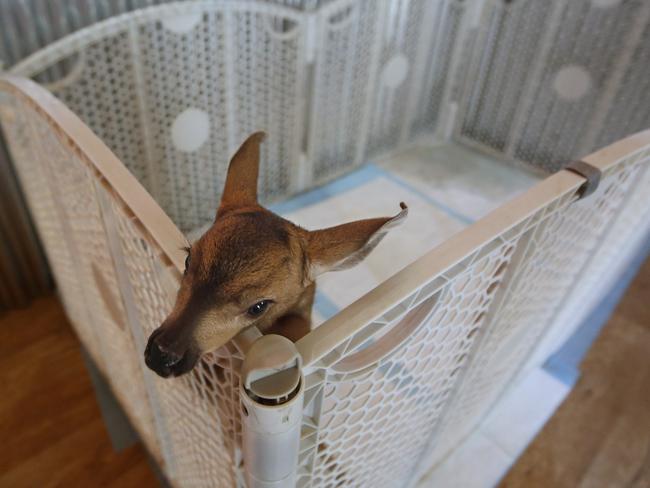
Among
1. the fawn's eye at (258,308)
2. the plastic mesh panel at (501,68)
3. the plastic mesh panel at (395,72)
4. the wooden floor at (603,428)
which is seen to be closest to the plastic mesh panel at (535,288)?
the wooden floor at (603,428)

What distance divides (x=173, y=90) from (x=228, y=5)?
347mm

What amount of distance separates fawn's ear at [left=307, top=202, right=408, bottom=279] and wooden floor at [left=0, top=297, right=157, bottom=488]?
43.2 inches

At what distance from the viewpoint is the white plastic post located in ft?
1.53

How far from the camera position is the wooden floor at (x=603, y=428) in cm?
154

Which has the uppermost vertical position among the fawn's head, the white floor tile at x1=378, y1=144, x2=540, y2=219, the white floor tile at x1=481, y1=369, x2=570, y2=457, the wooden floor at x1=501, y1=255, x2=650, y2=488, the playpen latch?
the playpen latch

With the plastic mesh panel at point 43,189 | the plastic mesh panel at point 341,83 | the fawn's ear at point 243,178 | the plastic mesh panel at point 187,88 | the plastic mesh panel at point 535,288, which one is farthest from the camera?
the plastic mesh panel at point 341,83

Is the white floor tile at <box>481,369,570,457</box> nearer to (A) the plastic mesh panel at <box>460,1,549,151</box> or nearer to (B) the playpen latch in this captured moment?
(B) the playpen latch

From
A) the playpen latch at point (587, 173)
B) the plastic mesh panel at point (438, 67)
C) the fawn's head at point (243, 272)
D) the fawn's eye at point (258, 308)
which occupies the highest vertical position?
the playpen latch at point (587, 173)

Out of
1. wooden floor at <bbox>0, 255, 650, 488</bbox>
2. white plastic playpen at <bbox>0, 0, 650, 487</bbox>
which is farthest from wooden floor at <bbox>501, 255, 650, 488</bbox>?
white plastic playpen at <bbox>0, 0, 650, 487</bbox>

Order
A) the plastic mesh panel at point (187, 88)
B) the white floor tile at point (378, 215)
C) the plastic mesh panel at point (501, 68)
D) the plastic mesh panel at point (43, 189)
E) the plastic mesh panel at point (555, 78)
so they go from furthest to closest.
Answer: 1. the plastic mesh panel at point (501, 68)
2. the plastic mesh panel at point (555, 78)
3. the white floor tile at point (378, 215)
4. the plastic mesh panel at point (187, 88)
5. the plastic mesh panel at point (43, 189)

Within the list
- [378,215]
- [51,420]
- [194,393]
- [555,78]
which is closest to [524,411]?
[378,215]

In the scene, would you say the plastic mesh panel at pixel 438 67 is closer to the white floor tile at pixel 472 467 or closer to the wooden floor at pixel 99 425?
the wooden floor at pixel 99 425

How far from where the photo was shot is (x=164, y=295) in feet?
2.35

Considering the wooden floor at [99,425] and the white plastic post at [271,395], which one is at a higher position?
the white plastic post at [271,395]
